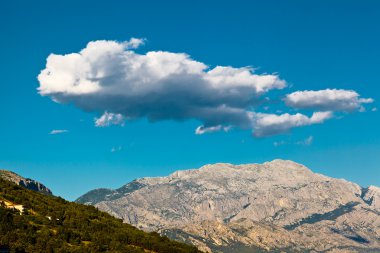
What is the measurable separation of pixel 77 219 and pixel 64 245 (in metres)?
48.8

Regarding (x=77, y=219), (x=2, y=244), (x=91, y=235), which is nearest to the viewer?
(x=2, y=244)

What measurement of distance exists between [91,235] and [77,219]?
802 inches

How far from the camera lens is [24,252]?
140 m

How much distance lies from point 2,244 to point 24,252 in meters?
6.14

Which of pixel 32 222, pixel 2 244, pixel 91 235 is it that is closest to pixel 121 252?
pixel 91 235

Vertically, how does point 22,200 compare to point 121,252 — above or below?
above

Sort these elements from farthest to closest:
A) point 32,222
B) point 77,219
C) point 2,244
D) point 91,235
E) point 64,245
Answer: point 77,219 → point 91,235 → point 32,222 → point 64,245 → point 2,244

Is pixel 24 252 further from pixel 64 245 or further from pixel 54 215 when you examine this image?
pixel 54 215

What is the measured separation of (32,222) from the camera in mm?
167000

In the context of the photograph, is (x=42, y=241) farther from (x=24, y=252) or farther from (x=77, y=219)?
(x=77, y=219)

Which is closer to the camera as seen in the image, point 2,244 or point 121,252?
point 2,244

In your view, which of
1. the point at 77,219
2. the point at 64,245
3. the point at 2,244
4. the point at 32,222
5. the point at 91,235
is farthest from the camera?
the point at 77,219

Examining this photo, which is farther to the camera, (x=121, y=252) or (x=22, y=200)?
(x=22, y=200)

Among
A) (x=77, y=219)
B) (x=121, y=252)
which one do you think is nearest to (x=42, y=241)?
(x=121, y=252)
